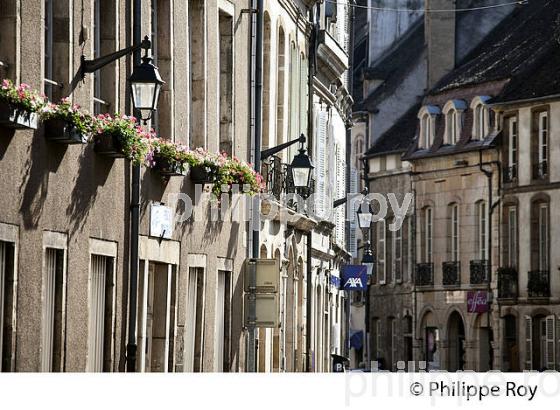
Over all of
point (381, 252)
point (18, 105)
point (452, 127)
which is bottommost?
point (18, 105)

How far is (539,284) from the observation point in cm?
6512

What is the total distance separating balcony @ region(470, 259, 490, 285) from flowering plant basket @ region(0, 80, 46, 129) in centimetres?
5338

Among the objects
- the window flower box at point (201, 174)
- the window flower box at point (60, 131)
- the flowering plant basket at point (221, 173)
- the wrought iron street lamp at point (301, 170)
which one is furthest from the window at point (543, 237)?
the window flower box at point (60, 131)

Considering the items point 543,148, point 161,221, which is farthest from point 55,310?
point 543,148

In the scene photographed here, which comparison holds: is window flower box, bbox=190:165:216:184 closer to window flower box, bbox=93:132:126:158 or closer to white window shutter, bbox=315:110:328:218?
window flower box, bbox=93:132:126:158

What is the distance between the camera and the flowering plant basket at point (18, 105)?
56.5 ft

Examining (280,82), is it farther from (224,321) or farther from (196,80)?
(196,80)

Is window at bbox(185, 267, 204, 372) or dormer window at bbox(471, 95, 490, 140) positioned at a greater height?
dormer window at bbox(471, 95, 490, 140)

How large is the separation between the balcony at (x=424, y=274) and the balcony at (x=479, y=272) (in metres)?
3.33

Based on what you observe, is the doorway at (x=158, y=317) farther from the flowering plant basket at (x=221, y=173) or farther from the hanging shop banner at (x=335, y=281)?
the hanging shop banner at (x=335, y=281)

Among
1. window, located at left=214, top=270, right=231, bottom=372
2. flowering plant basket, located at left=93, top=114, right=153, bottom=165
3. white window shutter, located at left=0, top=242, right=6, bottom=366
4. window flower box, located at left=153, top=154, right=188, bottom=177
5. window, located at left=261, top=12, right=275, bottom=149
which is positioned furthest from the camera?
window, located at left=261, top=12, right=275, bottom=149

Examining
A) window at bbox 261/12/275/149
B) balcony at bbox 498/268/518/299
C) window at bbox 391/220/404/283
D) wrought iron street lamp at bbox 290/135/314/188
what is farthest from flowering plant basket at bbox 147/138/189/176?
window at bbox 391/220/404/283

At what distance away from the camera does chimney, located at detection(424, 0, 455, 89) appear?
7825 cm

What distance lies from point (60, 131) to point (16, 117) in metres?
1.65
